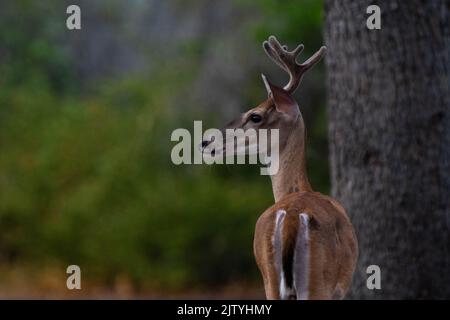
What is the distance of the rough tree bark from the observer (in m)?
6.79

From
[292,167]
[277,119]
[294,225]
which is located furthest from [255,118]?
[294,225]

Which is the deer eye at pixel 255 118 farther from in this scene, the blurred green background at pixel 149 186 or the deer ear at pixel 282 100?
the blurred green background at pixel 149 186

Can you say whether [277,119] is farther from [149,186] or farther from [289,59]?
[149,186]

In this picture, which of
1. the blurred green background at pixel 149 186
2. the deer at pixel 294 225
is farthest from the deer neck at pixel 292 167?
the blurred green background at pixel 149 186

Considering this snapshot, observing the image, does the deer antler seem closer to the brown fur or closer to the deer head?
the deer head

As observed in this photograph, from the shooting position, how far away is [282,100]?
3852 millimetres

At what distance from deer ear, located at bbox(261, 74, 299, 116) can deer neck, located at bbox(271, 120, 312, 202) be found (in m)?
0.11

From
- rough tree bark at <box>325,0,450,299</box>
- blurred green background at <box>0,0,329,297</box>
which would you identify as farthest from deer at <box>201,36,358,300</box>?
blurred green background at <box>0,0,329,297</box>

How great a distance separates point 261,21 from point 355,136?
33.3 feet

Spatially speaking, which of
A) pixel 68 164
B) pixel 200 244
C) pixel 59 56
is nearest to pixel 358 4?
pixel 200 244

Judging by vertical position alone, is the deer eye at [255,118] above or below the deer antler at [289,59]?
below

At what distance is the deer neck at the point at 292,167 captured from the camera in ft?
13.3

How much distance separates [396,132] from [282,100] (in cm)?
310

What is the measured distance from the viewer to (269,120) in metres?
3.98
